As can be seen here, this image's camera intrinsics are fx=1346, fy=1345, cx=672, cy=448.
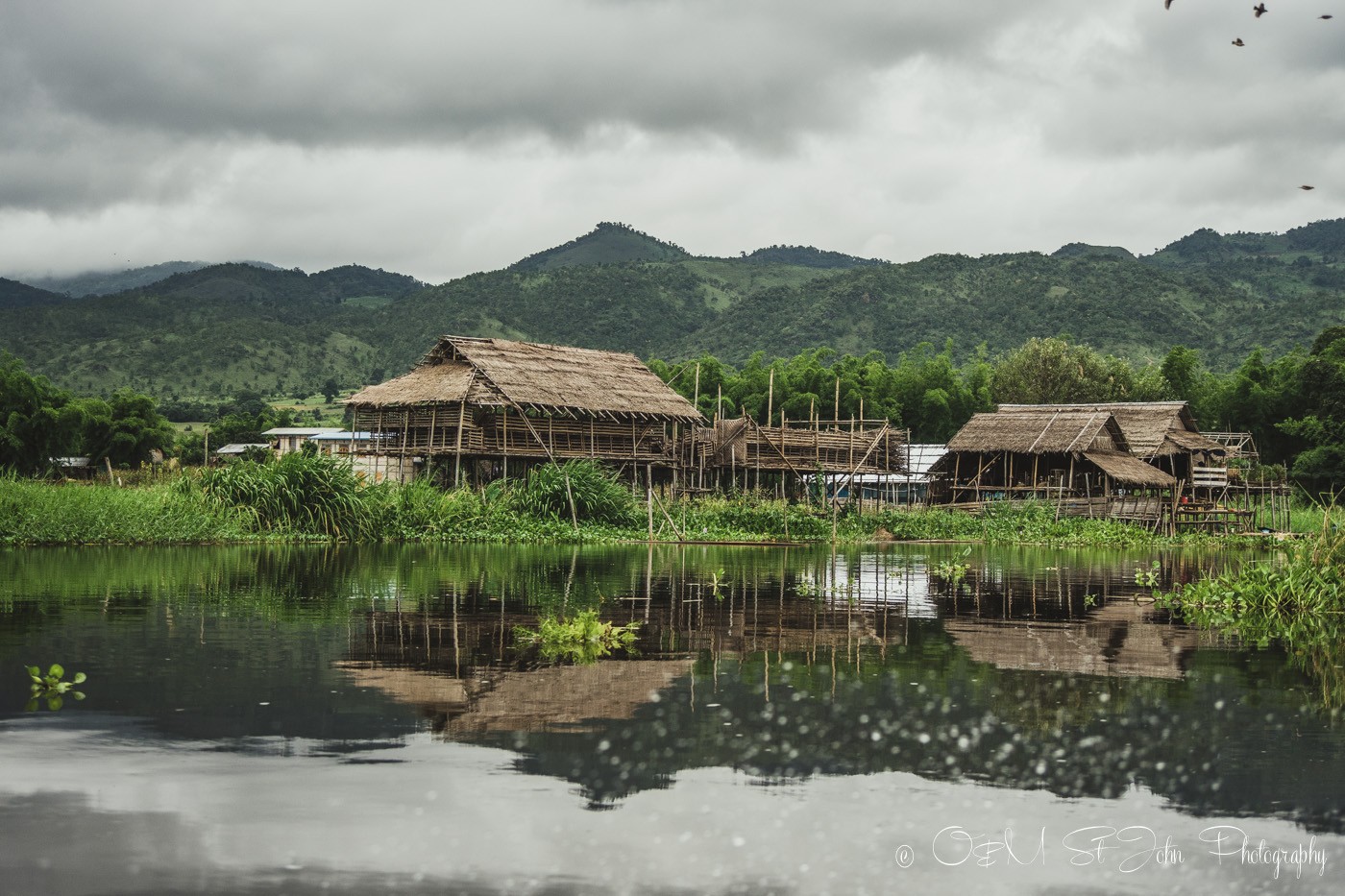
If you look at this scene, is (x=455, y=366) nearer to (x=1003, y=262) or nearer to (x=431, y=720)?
(x=431, y=720)

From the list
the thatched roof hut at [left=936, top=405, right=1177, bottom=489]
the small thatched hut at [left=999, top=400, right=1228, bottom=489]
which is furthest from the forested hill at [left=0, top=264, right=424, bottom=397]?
the small thatched hut at [left=999, top=400, right=1228, bottom=489]

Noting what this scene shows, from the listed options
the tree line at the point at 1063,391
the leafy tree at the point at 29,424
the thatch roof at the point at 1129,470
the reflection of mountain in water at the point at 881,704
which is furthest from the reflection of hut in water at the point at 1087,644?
the tree line at the point at 1063,391

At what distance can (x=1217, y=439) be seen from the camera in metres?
57.3

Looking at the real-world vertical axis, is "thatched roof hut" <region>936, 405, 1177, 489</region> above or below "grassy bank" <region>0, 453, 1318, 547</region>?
Answer: above

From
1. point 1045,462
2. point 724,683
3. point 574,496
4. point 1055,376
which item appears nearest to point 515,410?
point 574,496

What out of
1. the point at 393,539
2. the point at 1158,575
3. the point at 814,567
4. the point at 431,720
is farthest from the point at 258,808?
the point at 393,539

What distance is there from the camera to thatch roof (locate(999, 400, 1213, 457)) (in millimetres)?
52562

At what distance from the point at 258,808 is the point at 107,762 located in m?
1.41

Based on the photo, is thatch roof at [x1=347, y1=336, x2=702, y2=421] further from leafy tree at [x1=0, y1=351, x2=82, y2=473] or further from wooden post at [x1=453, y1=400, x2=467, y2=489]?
leafy tree at [x1=0, y1=351, x2=82, y2=473]

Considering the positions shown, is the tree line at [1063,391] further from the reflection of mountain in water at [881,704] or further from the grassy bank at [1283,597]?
the reflection of mountain in water at [881,704]

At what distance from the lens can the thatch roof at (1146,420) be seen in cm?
5256

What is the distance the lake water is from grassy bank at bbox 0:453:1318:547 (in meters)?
11.4
